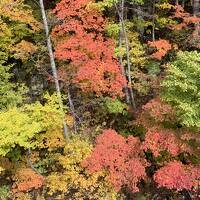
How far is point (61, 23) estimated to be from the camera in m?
23.5

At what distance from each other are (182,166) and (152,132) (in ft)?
6.86

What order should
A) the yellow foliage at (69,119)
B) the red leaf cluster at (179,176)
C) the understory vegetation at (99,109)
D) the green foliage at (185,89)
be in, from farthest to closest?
the yellow foliage at (69,119)
the understory vegetation at (99,109)
the red leaf cluster at (179,176)
the green foliage at (185,89)

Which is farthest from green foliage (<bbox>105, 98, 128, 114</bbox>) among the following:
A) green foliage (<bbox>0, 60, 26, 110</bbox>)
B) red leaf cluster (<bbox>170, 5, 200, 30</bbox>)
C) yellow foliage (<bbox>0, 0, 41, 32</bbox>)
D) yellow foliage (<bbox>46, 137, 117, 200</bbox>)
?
yellow foliage (<bbox>0, 0, 41, 32</bbox>)

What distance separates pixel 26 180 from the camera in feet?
72.0

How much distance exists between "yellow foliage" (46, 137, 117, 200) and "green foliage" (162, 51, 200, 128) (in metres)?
5.09

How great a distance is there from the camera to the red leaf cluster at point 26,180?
71.5ft

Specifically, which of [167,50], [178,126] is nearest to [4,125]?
[178,126]

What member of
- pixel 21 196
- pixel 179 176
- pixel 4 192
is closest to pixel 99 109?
pixel 21 196

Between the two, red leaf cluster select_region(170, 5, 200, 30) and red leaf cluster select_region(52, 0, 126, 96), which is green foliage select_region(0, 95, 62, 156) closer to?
red leaf cluster select_region(52, 0, 126, 96)

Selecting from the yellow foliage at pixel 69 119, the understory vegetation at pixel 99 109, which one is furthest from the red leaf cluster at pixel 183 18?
the yellow foliage at pixel 69 119

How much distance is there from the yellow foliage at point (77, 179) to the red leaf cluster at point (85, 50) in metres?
3.34

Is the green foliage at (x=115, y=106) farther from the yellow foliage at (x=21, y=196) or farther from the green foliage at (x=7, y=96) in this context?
the yellow foliage at (x=21, y=196)

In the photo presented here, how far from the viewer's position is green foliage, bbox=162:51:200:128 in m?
18.8

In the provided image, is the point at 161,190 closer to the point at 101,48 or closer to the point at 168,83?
the point at 168,83
